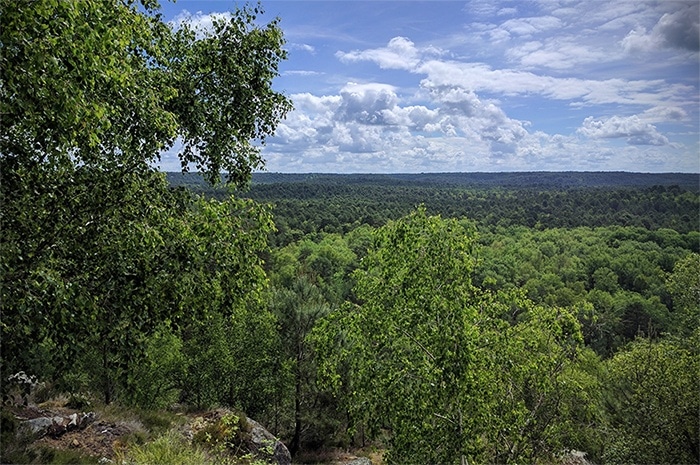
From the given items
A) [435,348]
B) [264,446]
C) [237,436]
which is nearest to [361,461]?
[264,446]

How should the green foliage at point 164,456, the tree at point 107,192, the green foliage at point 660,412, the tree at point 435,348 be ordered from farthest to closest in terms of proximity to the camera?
the green foliage at point 660,412, the tree at point 435,348, the green foliage at point 164,456, the tree at point 107,192

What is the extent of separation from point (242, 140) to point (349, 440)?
69.8 feet

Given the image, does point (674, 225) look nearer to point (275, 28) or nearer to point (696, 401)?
point (696, 401)

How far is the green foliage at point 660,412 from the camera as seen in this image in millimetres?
13477

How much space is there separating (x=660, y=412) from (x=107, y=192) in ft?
54.4

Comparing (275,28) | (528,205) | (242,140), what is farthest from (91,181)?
(528,205)

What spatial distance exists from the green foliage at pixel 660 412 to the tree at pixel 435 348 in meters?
6.37

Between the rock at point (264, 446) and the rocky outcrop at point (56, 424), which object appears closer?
the rocky outcrop at point (56, 424)

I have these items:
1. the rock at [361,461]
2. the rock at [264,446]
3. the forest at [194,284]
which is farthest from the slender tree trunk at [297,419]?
the forest at [194,284]

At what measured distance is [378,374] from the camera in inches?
344

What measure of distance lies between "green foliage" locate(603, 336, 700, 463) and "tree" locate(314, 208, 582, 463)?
6.37 metres

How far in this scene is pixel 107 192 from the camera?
5.61m

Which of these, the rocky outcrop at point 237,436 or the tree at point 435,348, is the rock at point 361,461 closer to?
the rocky outcrop at point 237,436

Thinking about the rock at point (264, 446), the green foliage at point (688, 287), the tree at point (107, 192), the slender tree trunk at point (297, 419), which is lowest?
the slender tree trunk at point (297, 419)
